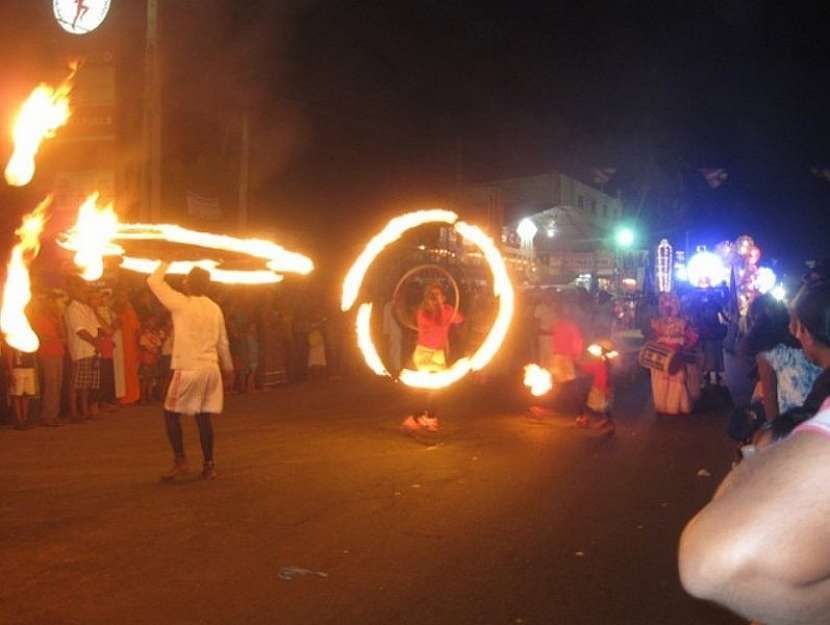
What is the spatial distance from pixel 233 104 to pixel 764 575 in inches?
865

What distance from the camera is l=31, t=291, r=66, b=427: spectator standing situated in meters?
12.0

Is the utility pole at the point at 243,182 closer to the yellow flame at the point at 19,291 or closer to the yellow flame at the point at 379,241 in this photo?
the yellow flame at the point at 379,241

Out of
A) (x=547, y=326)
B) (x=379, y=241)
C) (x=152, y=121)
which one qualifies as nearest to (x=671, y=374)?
(x=547, y=326)

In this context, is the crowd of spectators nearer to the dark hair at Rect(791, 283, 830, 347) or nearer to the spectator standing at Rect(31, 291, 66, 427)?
the spectator standing at Rect(31, 291, 66, 427)

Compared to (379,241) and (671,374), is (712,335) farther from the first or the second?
(379,241)

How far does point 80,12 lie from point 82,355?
9.57m

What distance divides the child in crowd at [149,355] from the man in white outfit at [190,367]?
6.54 m

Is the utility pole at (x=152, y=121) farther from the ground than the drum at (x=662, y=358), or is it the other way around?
the utility pole at (x=152, y=121)

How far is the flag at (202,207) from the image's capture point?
21641 millimetres

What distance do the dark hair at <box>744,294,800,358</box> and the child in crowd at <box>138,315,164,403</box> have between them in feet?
36.0

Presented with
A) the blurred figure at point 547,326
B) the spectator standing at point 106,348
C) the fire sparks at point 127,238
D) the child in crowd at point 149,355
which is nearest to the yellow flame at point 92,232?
the fire sparks at point 127,238

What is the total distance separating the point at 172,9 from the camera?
71.1ft

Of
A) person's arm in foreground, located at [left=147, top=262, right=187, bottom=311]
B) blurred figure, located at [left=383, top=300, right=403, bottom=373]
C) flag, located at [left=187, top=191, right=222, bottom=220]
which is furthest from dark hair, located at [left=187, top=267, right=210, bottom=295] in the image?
flag, located at [left=187, top=191, right=222, bottom=220]

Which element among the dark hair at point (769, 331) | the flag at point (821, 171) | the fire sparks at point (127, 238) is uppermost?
the flag at point (821, 171)
